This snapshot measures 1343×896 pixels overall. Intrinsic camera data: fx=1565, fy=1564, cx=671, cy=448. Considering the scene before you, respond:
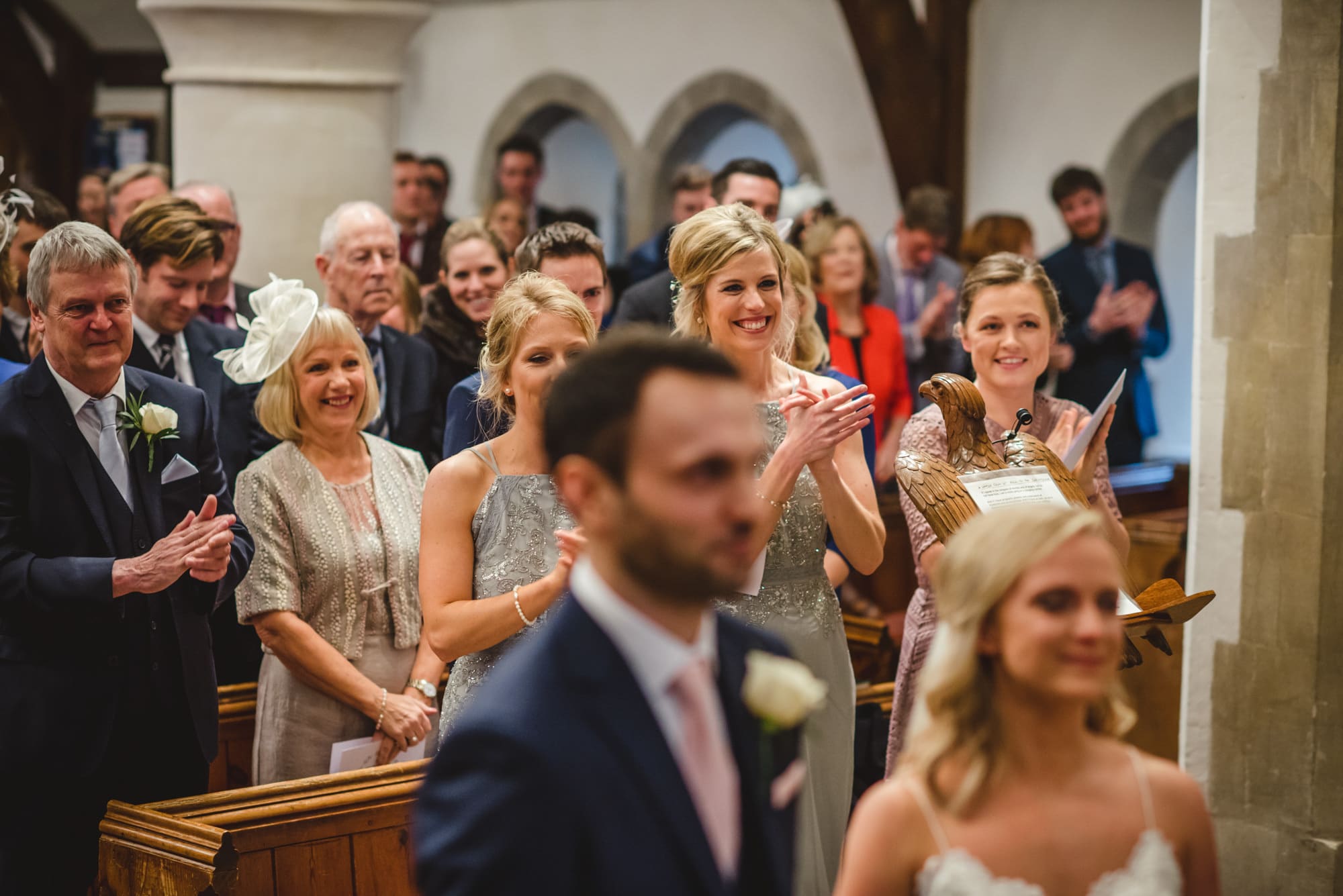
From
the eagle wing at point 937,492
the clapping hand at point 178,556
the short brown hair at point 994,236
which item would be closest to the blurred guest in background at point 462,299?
the clapping hand at point 178,556

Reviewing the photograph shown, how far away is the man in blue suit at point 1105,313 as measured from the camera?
619 centimetres

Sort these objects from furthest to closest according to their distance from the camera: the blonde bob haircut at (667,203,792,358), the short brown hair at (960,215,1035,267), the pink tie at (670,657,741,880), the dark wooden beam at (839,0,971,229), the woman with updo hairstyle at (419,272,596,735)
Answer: the dark wooden beam at (839,0,971,229)
the short brown hair at (960,215,1035,267)
the blonde bob haircut at (667,203,792,358)
the woman with updo hairstyle at (419,272,596,735)
the pink tie at (670,657,741,880)

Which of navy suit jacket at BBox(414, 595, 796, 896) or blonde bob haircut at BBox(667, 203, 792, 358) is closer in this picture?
navy suit jacket at BBox(414, 595, 796, 896)

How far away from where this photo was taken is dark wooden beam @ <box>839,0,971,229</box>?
28.4 ft

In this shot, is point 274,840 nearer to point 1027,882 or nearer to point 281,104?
point 1027,882

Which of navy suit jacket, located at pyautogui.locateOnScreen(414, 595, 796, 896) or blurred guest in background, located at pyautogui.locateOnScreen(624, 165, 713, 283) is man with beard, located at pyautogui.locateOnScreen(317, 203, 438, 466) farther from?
navy suit jacket, located at pyautogui.locateOnScreen(414, 595, 796, 896)

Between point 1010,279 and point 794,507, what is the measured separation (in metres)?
0.76

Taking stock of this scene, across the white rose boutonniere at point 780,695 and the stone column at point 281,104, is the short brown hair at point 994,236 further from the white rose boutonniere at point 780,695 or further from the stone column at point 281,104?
the white rose boutonniere at point 780,695

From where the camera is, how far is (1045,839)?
1.92 metres

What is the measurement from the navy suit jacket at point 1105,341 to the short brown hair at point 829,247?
2.95 feet

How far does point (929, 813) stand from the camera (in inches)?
76.2

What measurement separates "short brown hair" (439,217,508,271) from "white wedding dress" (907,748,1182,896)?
3.15 m

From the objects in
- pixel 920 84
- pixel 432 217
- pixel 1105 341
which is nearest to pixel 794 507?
pixel 1105 341

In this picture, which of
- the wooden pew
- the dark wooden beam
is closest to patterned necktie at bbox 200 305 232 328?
the wooden pew
